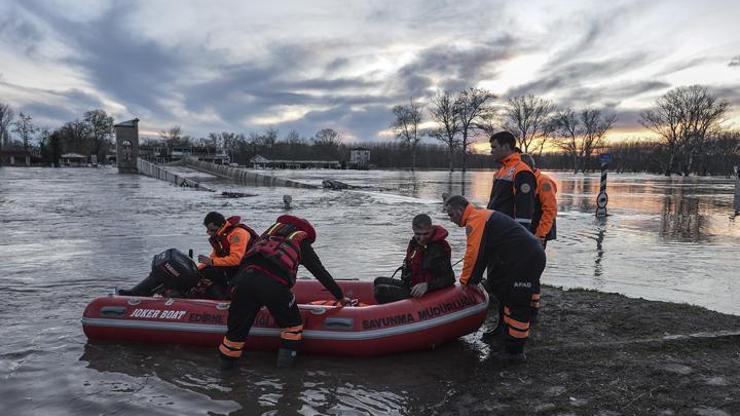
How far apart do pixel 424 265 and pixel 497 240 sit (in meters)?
0.90

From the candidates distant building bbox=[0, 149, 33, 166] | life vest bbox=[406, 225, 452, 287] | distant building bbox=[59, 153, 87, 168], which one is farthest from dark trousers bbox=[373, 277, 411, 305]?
distant building bbox=[59, 153, 87, 168]

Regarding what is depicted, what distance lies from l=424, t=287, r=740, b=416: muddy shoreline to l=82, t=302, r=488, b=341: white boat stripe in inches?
19.2

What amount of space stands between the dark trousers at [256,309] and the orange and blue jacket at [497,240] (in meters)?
1.67

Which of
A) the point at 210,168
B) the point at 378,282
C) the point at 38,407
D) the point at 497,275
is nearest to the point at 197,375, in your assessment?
the point at 38,407

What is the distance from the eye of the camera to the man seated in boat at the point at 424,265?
5.03 m

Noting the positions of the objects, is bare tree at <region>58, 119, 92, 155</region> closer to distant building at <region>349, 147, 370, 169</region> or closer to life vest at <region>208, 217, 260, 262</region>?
distant building at <region>349, 147, 370, 169</region>

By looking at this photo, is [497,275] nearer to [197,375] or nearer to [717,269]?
[197,375]

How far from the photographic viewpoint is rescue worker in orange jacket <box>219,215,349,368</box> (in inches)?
178

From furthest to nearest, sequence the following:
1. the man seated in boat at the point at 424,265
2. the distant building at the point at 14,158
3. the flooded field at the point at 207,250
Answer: the distant building at the point at 14,158 < the man seated in boat at the point at 424,265 < the flooded field at the point at 207,250

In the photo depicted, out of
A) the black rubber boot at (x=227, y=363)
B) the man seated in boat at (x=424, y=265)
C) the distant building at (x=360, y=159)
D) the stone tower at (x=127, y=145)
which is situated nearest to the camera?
the black rubber boot at (x=227, y=363)

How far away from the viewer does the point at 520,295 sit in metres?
4.54

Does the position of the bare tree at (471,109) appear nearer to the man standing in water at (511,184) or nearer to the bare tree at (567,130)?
the bare tree at (567,130)

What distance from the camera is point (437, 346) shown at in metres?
5.14

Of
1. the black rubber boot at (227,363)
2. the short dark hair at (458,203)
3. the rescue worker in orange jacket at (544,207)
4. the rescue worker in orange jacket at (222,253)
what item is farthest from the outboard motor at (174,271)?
the rescue worker in orange jacket at (544,207)
